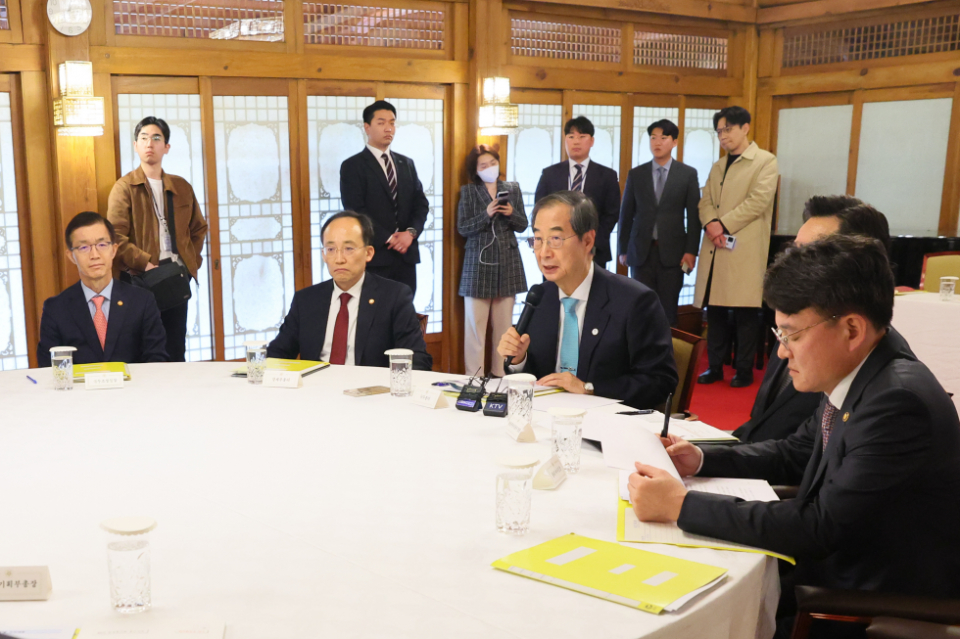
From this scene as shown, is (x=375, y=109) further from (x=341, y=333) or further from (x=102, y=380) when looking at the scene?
(x=102, y=380)

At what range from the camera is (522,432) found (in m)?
2.36

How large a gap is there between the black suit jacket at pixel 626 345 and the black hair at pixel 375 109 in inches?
103

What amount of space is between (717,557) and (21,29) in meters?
4.55

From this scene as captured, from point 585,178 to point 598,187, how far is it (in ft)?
0.37

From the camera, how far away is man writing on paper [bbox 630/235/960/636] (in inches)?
64.9

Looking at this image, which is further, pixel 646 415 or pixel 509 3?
pixel 509 3

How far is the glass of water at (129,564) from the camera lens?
4.60 feet

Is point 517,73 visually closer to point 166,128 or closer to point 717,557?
point 166,128

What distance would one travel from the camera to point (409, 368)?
113 inches

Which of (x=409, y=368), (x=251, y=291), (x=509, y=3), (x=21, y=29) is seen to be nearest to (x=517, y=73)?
(x=509, y=3)

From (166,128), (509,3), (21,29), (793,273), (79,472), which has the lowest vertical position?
(79,472)

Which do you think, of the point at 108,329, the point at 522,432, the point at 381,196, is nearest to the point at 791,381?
the point at 522,432

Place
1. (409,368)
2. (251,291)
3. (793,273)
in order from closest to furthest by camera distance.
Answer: (793,273) < (409,368) < (251,291)

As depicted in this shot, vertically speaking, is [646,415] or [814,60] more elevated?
[814,60]
